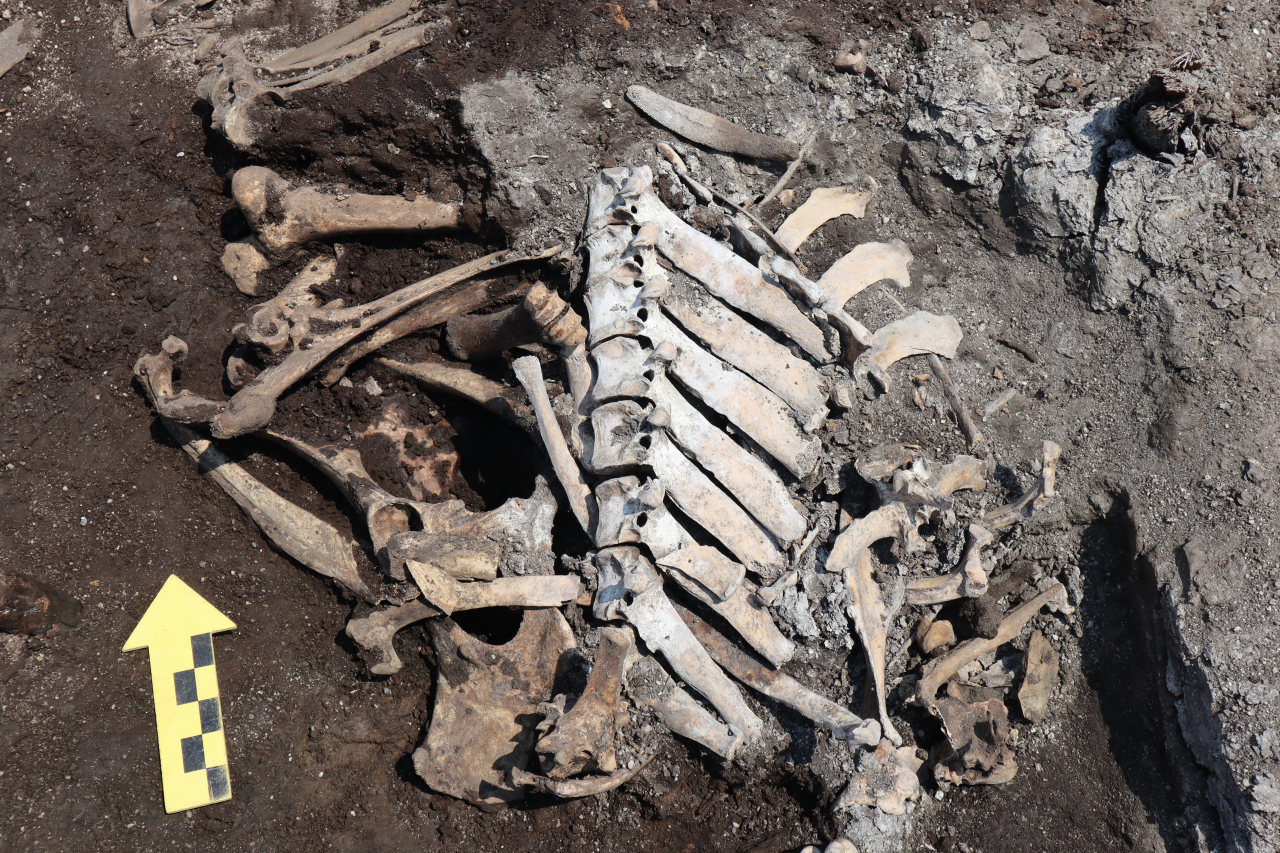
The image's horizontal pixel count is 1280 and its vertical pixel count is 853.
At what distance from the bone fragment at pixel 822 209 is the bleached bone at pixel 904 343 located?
0.65 metres

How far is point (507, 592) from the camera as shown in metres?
3.21

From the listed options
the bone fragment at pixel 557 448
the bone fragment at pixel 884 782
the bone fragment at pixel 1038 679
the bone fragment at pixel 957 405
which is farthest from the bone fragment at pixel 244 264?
the bone fragment at pixel 1038 679

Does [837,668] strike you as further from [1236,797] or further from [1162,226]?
[1162,226]

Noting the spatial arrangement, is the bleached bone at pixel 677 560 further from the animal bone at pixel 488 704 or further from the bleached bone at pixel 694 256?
the bleached bone at pixel 694 256

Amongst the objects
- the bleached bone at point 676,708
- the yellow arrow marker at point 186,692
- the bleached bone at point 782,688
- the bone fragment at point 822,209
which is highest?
the bone fragment at point 822,209

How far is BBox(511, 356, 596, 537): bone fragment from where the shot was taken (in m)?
3.24

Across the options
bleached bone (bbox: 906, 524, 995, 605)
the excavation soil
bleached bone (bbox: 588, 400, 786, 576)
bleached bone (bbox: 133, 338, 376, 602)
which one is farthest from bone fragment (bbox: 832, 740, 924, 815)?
bleached bone (bbox: 133, 338, 376, 602)

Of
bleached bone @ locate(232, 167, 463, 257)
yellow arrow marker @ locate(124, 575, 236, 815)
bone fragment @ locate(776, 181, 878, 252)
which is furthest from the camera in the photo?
bone fragment @ locate(776, 181, 878, 252)

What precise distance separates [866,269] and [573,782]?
107 inches

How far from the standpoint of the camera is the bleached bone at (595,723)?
2770 mm

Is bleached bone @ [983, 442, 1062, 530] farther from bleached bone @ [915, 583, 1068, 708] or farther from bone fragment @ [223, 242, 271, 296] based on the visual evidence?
bone fragment @ [223, 242, 271, 296]

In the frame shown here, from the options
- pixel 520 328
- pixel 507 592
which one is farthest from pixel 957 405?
pixel 507 592

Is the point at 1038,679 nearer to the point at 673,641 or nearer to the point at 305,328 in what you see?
the point at 673,641

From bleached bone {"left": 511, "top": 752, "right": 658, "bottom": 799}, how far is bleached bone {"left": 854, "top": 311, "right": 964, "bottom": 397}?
1974 mm
